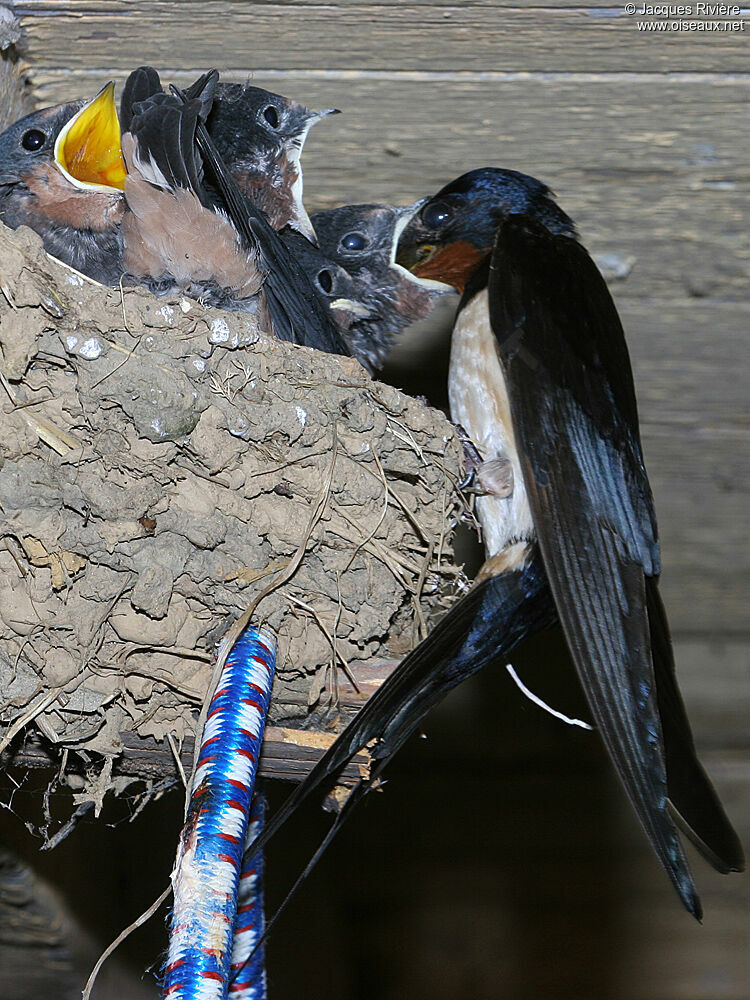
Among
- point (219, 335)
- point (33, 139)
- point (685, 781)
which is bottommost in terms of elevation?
point (685, 781)

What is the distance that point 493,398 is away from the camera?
1723 millimetres

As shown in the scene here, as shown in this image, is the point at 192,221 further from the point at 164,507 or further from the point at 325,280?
the point at 325,280

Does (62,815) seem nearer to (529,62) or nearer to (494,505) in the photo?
(494,505)

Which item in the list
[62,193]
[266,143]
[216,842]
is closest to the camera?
[216,842]

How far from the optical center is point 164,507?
55.0 inches

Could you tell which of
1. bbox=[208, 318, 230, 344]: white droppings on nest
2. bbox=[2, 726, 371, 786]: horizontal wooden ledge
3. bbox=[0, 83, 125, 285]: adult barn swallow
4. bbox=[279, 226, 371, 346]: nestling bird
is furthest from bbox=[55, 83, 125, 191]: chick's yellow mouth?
bbox=[2, 726, 371, 786]: horizontal wooden ledge

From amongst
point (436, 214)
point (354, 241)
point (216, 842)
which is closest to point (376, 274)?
point (354, 241)

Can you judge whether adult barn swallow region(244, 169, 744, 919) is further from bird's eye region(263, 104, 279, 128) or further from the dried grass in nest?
bird's eye region(263, 104, 279, 128)

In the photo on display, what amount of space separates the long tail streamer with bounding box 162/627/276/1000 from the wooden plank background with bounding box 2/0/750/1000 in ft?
3.23

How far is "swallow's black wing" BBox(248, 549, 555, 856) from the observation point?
126 cm

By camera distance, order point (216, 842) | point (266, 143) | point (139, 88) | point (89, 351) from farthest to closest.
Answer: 1. point (266, 143)
2. point (139, 88)
3. point (89, 351)
4. point (216, 842)

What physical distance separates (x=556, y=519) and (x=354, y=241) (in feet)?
2.58

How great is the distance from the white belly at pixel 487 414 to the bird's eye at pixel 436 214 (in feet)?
0.54

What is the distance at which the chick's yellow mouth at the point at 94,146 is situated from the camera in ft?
5.63
